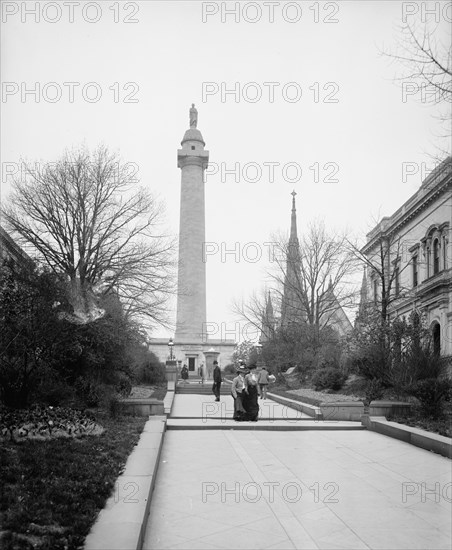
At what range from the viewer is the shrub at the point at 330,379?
92.1 feet

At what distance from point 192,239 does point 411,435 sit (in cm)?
4524

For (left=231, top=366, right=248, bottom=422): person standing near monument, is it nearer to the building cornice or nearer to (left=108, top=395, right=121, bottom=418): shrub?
(left=108, top=395, right=121, bottom=418): shrub

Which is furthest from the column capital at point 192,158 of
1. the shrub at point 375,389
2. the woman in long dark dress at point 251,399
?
the woman in long dark dress at point 251,399

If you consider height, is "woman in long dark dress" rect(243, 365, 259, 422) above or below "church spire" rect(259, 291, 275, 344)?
below

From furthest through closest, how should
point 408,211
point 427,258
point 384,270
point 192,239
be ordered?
point 192,239 < point 408,211 < point 427,258 < point 384,270

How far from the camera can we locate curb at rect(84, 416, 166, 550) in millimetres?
5652

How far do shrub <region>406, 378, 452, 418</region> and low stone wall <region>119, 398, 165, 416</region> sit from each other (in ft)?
21.8

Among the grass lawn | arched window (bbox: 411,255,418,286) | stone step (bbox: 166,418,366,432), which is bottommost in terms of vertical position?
stone step (bbox: 166,418,366,432)

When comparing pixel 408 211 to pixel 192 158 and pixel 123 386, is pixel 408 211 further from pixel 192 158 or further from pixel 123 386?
pixel 123 386

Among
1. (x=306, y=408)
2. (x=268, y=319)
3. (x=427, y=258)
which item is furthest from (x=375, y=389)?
(x=268, y=319)

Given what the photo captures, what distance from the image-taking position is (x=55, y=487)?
24.3ft

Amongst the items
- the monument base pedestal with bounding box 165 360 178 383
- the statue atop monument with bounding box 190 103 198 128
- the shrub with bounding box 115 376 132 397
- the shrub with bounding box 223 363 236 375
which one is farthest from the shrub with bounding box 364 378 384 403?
the statue atop monument with bounding box 190 103 198 128

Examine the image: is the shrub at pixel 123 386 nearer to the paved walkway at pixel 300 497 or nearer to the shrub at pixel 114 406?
the shrub at pixel 114 406

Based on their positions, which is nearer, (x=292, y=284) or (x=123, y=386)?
(x=123, y=386)
